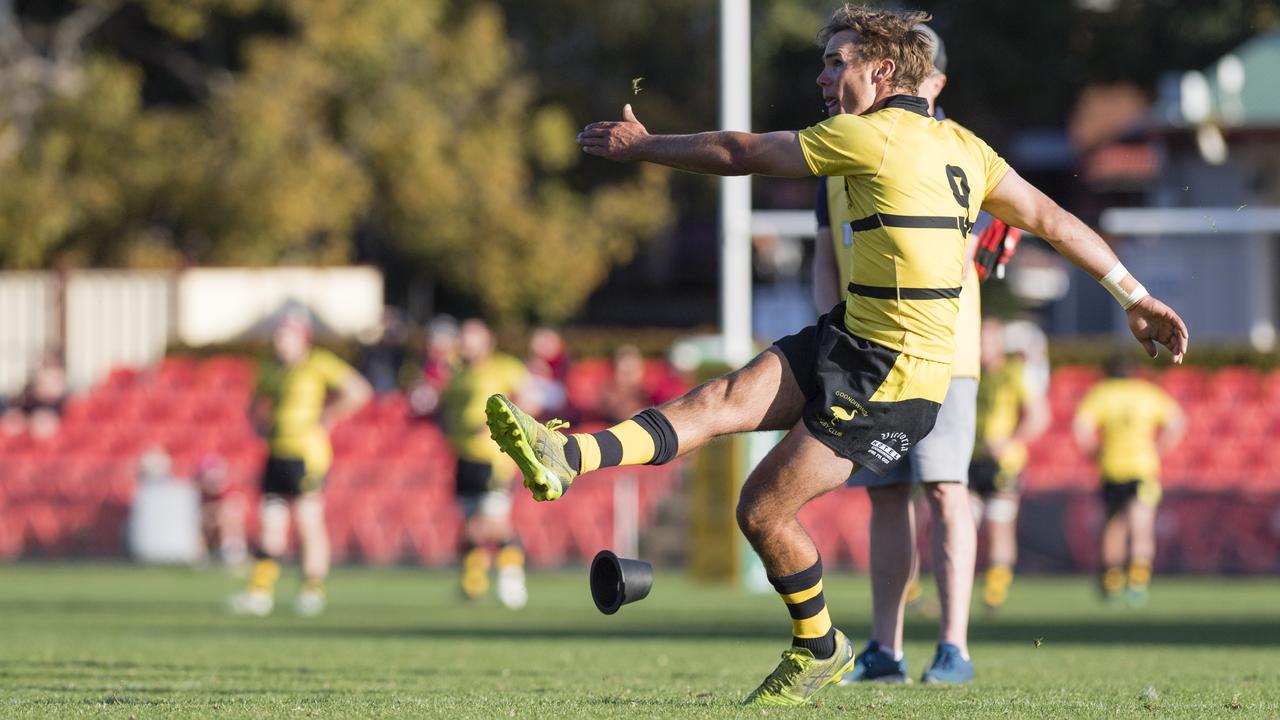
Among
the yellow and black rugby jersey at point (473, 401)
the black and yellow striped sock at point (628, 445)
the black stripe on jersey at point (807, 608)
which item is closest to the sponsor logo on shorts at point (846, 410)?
the black and yellow striped sock at point (628, 445)

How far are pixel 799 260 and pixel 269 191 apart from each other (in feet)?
39.0

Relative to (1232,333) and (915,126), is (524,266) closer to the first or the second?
(1232,333)

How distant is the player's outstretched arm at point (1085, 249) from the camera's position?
6.21 m

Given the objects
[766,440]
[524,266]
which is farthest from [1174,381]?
[524,266]

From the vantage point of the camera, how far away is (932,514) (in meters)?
7.45

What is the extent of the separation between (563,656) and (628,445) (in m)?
3.57

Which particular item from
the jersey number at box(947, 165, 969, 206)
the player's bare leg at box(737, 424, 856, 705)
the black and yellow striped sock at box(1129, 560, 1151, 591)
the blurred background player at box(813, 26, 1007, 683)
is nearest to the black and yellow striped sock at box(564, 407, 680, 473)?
the player's bare leg at box(737, 424, 856, 705)

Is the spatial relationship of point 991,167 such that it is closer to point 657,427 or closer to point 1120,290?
point 1120,290

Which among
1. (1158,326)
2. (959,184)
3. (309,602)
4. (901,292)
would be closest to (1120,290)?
(1158,326)

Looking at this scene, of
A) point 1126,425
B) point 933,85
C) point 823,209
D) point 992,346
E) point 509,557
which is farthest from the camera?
point 1126,425

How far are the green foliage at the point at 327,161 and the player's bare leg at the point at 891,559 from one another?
22.8 metres

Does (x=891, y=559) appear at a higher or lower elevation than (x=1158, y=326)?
lower

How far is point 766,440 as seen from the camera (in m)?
16.6

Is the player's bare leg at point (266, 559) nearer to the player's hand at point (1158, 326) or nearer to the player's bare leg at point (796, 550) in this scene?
the player's bare leg at point (796, 550)
